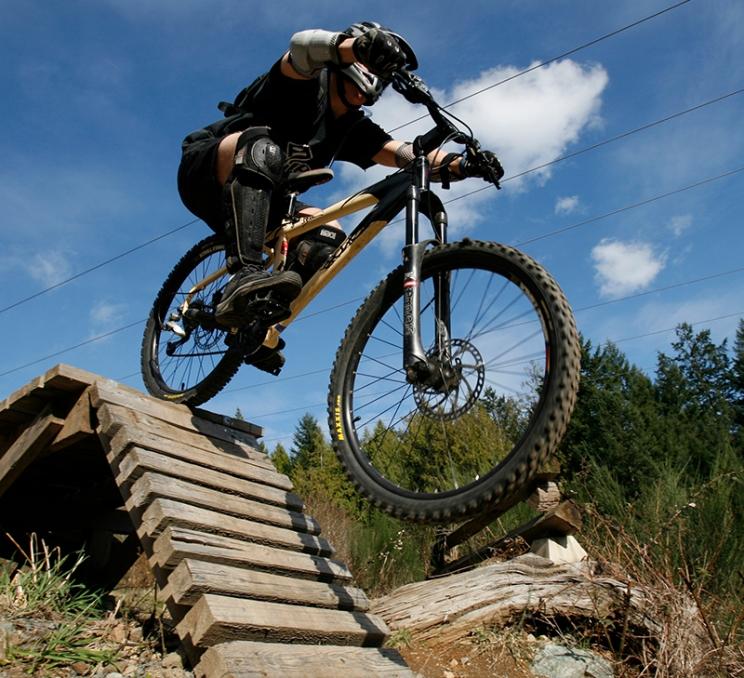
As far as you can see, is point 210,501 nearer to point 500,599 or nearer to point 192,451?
point 192,451

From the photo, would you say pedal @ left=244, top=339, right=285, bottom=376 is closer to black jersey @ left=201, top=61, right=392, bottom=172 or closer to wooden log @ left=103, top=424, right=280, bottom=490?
wooden log @ left=103, top=424, right=280, bottom=490

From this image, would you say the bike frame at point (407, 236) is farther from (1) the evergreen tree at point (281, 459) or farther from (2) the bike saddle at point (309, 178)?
(1) the evergreen tree at point (281, 459)

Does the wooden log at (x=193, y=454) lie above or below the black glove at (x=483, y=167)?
below

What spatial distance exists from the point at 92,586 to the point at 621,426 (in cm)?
1984

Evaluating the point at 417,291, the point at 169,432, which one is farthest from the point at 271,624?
the point at 417,291

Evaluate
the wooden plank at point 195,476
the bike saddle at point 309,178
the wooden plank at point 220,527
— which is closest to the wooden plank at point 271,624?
the wooden plank at point 220,527

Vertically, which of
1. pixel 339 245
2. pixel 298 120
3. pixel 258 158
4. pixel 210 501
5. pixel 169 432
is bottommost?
pixel 210 501

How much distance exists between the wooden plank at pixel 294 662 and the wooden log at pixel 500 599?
2.92 feet

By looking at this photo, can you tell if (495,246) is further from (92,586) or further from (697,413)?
(697,413)

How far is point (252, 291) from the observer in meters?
→ 2.80

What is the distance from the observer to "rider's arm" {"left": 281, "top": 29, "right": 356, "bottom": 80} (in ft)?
8.97

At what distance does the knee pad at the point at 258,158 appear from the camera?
301cm

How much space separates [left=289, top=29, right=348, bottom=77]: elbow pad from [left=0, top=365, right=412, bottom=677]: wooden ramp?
1.75m

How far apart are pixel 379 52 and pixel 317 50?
33cm
